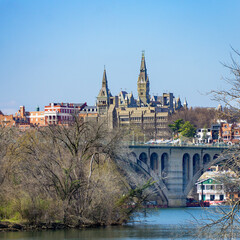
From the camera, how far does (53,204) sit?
47375 millimetres

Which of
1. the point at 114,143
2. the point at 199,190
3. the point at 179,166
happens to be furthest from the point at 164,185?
the point at 114,143

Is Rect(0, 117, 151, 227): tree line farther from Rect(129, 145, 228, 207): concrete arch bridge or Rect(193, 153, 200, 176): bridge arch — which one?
Rect(193, 153, 200, 176): bridge arch

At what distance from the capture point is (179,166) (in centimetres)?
9912

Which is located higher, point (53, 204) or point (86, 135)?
point (86, 135)

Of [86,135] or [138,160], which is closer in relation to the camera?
[86,135]

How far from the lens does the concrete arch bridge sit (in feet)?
319

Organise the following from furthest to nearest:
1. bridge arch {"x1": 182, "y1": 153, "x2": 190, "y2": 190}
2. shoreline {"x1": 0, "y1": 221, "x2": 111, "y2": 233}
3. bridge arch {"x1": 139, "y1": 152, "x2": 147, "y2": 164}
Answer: bridge arch {"x1": 182, "y1": 153, "x2": 190, "y2": 190} < bridge arch {"x1": 139, "y1": 152, "x2": 147, "y2": 164} < shoreline {"x1": 0, "y1": 221, "x2": 111, "y2": 233}

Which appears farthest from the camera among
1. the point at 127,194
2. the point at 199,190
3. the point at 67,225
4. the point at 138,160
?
the point at 199,190

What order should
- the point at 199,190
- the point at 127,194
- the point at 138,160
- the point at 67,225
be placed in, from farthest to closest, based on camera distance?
the point at 199,190
the point at 138,160
the point at 127,194
the point at 67,225

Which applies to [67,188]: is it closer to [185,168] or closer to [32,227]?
[32,227]

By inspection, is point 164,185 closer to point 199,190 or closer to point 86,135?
point 199,190

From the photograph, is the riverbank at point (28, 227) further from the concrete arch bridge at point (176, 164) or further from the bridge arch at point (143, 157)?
the bridge arch at point (143, 157)

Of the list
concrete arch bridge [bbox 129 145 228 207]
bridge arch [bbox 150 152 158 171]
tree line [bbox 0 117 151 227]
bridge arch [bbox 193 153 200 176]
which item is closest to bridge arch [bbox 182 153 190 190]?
concrete arch bridge [bbox 129 145 228 207]

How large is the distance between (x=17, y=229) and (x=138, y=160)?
158 ft
